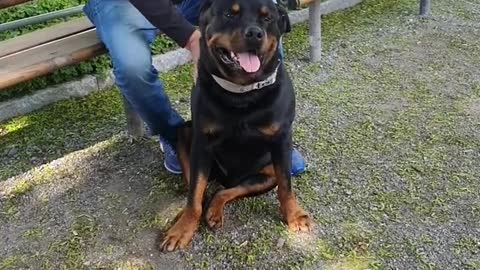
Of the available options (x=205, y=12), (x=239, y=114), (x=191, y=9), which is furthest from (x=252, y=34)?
(x=191, y=9)

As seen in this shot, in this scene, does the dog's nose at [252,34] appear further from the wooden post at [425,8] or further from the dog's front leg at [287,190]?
the wooden post at [425,8]

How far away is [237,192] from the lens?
9.69ft

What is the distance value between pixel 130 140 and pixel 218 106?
116 cm

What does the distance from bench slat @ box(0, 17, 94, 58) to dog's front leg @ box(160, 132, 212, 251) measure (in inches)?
46.2

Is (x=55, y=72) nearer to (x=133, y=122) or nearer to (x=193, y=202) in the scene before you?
(x=133, y=122)

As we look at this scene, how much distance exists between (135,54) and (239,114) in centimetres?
66

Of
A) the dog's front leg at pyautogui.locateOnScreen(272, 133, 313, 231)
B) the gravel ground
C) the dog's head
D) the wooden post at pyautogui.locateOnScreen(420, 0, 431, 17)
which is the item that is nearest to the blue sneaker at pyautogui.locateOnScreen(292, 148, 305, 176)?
the gravel ground

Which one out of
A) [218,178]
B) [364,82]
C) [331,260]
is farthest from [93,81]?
[331,260]

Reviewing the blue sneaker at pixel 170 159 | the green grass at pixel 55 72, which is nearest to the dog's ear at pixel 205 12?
the blue sneaker at pixel 170 159

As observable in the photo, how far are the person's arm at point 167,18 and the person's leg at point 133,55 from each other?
1.03 ft

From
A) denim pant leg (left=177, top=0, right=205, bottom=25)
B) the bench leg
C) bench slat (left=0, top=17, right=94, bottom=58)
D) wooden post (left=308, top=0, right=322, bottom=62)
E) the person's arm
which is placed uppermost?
the person's arm

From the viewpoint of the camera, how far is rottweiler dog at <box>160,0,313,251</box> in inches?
101

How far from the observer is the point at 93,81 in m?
4.32

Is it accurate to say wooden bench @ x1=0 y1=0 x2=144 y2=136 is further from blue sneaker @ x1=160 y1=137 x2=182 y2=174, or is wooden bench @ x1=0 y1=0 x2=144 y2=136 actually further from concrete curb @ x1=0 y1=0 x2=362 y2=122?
concrete curb @ x1=0 y1=0 x2=362 y2=122
